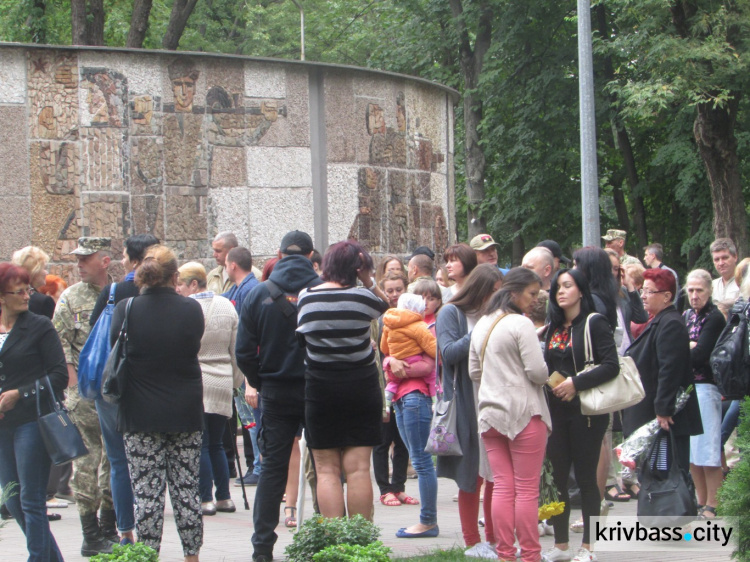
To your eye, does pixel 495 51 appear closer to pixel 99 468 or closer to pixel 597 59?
pixel 597 59

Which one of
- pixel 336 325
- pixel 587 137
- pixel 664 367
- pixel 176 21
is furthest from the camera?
pixel 176 21

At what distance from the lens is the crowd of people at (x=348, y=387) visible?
5.85 m

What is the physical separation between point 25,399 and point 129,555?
152 centimetres

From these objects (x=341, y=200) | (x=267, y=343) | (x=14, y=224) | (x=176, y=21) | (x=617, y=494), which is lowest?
(x=617, y=494)

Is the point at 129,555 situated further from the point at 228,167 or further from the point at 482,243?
the point at 228,167

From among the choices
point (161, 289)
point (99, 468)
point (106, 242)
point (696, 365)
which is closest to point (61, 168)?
point (106, 242)

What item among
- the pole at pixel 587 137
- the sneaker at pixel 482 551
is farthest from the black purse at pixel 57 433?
the pole at pixel 587 137

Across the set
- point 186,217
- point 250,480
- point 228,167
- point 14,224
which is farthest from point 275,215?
point 250,480

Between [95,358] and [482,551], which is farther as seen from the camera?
[95,358]

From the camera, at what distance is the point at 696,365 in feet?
25.3

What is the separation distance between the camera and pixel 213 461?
8.13m

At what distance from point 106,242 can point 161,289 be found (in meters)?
1.52

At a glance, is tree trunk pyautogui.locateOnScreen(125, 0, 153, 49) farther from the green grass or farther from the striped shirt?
the green grass

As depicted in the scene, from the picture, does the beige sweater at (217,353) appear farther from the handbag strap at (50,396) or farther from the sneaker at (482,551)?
the sneaker at (482,551)
